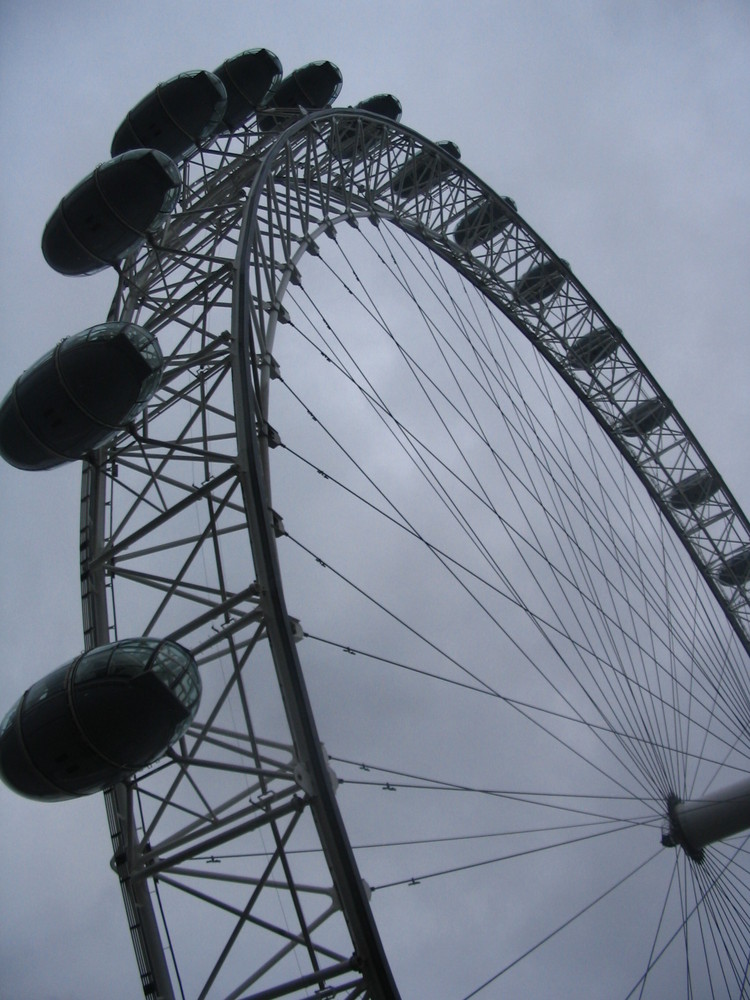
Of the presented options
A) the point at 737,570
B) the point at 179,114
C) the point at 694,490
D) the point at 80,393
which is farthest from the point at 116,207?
the point at 737,570

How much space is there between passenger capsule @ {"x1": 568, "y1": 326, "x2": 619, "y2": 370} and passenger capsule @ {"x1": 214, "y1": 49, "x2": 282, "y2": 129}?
45.6 feet

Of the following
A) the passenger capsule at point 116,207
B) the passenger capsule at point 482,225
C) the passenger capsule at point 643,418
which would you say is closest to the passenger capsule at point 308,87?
the passenger capsule at point 482,225

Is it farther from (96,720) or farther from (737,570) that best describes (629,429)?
(96,720)

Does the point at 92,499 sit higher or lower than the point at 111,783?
higher

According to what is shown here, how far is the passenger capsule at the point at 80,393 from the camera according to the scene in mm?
8836

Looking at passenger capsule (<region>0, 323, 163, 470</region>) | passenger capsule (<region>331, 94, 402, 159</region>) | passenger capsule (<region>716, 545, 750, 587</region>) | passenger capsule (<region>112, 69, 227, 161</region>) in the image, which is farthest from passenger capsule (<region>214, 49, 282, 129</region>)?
passenger capsule (<region>716, 545, 750, 587</region>)

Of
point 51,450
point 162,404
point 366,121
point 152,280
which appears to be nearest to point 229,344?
point 162,404

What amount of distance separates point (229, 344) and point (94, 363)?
2349 millimetres

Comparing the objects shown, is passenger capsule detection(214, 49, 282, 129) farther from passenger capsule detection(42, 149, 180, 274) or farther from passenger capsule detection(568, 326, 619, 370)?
passenger capsule detection(568, 326, 619, 370)

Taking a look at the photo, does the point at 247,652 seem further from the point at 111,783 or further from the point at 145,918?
the point at 145,918

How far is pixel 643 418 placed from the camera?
27.9m

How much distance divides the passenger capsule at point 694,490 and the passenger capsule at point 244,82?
18.7 m

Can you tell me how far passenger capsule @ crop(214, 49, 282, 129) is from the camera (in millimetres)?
16922

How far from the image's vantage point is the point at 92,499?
36.3 ft
